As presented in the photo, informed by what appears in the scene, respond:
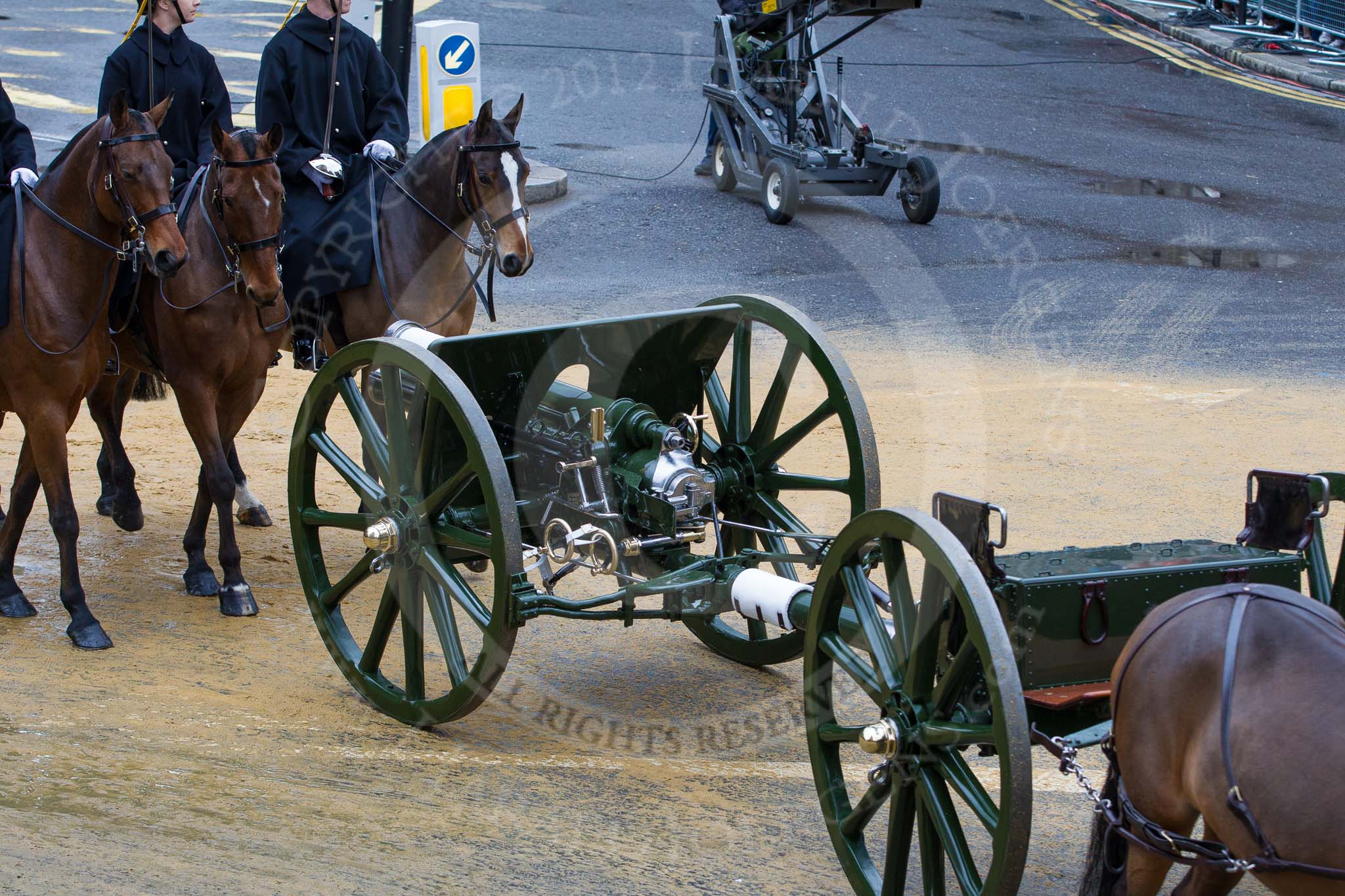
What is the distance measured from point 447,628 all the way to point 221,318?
2.06 metres

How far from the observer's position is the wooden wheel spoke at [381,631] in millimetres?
5383

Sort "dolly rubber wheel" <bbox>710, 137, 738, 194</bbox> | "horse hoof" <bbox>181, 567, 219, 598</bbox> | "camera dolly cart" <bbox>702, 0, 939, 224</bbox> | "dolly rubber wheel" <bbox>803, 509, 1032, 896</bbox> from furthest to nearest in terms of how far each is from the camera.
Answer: "dolly rubber wheel" <bbox>710, 137, 738, 194</bbox>, "camera dolly cart" <bbox>702, 0, 939, 224</bbox>, "horse hoof" <bbox>181, 567, 219, 598</bbox>, "dolly rubber wheel" <bbox>803, 509, 1032, 896</bbox>

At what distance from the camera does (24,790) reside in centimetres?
468

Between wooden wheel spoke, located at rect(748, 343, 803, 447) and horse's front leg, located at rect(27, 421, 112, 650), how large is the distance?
2.80 meters

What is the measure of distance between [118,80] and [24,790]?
3772 millimetres

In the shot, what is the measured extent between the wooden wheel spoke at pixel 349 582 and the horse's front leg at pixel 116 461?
2.19 m

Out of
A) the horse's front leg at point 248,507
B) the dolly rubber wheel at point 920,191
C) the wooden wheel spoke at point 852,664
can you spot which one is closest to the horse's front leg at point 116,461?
the horse's front leg at point 248,507

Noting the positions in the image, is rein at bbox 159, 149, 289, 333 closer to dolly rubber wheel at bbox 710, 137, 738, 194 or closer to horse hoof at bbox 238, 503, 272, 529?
horse hoof at bbox 238, 503, 272, 529

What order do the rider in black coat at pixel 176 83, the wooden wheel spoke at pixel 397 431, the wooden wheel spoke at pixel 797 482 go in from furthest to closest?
the rider in black coat at pixel 176 83, the wooden wheel spoke at pixel 797 482, the wooden wheel spoke at pixel 397 431

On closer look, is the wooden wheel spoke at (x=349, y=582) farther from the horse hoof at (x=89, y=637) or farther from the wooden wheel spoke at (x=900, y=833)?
the wooden wheel spoke at (x=900, y=833)

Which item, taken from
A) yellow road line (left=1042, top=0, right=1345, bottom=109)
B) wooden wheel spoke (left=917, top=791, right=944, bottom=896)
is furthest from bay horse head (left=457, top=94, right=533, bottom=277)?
yellow road line (left=1042, top=0, right=1345, bottom=109)

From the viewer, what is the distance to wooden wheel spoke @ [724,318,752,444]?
5.83 m

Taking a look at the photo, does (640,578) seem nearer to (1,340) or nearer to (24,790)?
(24,790)

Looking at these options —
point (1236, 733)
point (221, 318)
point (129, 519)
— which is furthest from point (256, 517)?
point (1236, 733)
